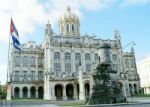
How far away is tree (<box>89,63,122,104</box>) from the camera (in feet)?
109

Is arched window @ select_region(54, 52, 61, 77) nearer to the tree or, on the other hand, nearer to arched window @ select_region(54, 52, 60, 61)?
arched window @ select_region(54, 52, 60, 61)

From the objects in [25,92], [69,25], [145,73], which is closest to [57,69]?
[25,92]

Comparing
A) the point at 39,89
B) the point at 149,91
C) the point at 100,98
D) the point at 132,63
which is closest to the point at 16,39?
the point at 100,98

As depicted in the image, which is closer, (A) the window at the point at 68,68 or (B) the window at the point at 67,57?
(A) the window at the point at 68,68

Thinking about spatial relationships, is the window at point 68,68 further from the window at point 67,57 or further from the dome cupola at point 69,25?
the dome cupola at point 69,25

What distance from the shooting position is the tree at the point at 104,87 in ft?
109

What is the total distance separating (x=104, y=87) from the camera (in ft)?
112

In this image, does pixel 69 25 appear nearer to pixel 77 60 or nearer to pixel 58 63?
pixel 77 60

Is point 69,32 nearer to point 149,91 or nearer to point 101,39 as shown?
point 101,39

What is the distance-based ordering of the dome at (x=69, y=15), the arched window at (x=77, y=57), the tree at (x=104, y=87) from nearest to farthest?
1. the tree at (x=104, y=87)
2. the arched window at (x=77, y=57)
3. the dome at (x=69, y=15)

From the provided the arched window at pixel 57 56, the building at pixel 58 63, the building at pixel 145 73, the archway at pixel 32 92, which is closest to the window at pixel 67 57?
the building at pixel 58 63

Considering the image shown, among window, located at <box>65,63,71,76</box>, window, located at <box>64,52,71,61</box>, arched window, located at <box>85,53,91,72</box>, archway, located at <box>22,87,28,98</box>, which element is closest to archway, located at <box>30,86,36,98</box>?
archway, located at <box>22,87,28,98</box>

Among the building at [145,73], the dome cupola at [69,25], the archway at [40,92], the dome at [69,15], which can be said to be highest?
the dome at [69,15]

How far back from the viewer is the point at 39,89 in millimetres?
78500
